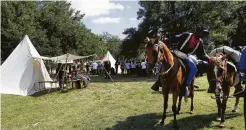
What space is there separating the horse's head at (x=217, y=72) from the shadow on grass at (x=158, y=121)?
141 cm

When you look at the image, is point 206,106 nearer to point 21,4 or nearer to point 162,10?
point 162,10

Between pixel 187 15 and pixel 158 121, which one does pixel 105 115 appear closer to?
pixel 158 121

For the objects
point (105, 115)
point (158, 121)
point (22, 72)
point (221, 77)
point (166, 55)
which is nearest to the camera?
point (221, 77)

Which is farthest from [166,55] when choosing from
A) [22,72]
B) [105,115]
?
[22,72]

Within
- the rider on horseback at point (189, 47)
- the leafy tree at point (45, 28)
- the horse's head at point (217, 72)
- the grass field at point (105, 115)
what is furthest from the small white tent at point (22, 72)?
the leafy tree at point (45, 28)

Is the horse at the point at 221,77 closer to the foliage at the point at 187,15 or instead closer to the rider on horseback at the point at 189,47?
the rider on horseback at the point at 189,47

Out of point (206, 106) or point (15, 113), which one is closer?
point (206, 106)

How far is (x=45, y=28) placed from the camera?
44.3 meters

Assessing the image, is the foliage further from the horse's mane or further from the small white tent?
the horse's mane

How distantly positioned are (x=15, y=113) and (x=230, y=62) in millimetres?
8530

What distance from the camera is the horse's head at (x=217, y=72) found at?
7695 mm

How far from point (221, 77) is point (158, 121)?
7.93 feet

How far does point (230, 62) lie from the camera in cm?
892

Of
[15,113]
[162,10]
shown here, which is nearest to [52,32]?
[162,10]
